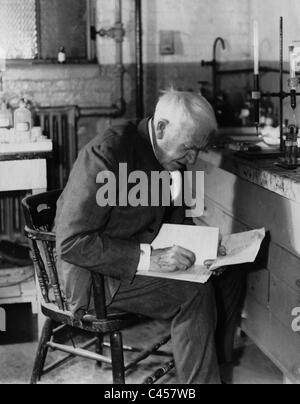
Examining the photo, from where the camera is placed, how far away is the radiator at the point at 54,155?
446 cm

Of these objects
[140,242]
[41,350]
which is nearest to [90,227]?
[140,242]

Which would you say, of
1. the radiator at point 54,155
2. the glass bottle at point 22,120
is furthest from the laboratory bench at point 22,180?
the radiator at point 54,155

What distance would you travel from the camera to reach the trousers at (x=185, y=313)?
7.04ft

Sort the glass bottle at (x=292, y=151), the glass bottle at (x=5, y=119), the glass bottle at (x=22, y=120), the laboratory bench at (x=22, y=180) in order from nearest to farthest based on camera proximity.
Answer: the glass bottle at (x=292, y=151) → the laboratory bench at (x=22, y=180) → the glass bottle at (x=22, y=120) → the glass bottle at (x=5, y=119)

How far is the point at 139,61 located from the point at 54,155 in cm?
93

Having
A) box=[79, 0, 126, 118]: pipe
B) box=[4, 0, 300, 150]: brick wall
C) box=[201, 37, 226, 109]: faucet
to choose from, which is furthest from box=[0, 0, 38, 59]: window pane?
box=[201, 37, 226, 109]: faucet

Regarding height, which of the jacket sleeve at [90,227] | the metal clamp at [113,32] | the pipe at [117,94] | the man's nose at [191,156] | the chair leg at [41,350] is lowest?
the chair leg at [41,350]

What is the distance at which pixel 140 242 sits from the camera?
235 cm

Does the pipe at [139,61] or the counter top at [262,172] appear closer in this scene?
the counter top at [262,172]

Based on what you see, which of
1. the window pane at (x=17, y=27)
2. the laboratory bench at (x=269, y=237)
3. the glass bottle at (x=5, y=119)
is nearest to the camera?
the laboratory bench at (x=269, y=237)

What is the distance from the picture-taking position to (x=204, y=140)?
2.19m

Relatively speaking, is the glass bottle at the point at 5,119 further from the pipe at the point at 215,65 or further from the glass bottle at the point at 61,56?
the pipe at the point at 215,65

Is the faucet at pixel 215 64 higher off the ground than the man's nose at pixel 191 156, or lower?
higher

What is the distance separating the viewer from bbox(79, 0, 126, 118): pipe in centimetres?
443
